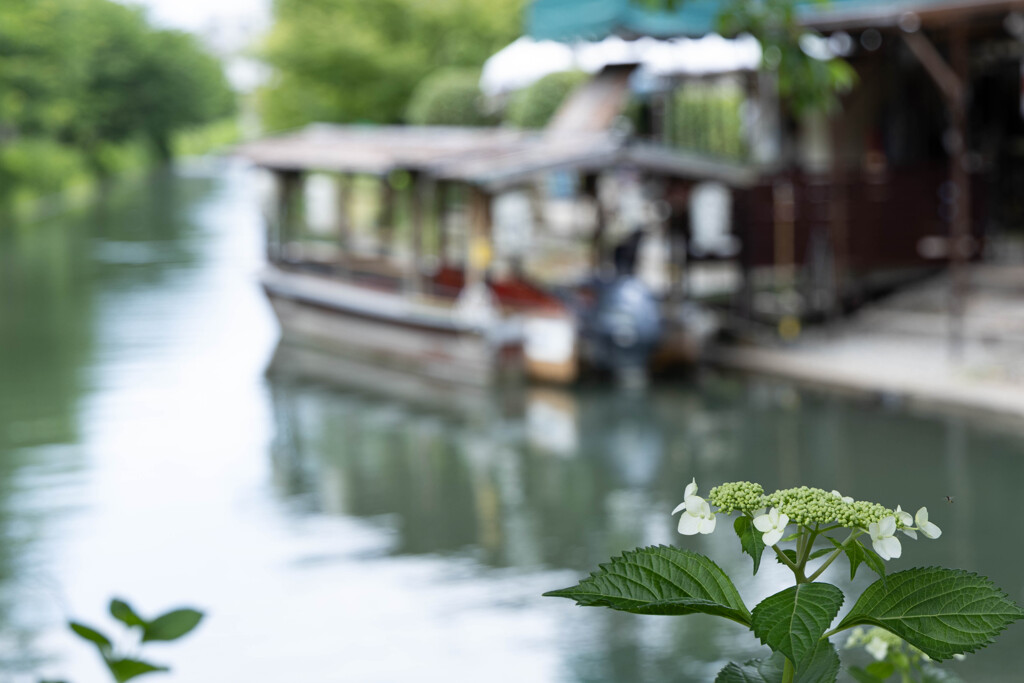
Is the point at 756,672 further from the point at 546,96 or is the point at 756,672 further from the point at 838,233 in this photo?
the point at 546,96

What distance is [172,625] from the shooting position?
2645 mm

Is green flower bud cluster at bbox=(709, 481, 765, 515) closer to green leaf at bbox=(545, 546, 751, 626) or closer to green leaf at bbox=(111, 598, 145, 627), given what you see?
green leaf at bbox=(545, 546, 751, 626)

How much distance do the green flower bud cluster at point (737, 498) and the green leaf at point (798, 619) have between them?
14cm

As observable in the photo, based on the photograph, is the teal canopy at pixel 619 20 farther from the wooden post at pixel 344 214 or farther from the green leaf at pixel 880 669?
the green leaf at pixel 880 669

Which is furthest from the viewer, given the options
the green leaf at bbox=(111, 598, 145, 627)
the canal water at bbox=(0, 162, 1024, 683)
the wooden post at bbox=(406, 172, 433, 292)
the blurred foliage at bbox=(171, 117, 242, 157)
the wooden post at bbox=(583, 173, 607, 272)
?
the blurred foliage at bbox=(171, 117, 242, 157)

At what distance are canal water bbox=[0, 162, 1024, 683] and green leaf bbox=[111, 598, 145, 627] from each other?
4.12 m

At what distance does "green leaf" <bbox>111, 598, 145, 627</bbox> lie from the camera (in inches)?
106

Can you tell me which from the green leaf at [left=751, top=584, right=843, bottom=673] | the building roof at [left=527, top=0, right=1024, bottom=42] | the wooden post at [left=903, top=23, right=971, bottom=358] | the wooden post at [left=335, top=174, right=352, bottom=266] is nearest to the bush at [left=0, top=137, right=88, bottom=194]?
the wooden post at [left=335, top=174, right=352, bottom=266]

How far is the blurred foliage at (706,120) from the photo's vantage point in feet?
71.9

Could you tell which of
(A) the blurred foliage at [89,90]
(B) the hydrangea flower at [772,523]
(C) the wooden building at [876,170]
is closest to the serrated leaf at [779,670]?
(B) the hydrangea flower at [772,523]

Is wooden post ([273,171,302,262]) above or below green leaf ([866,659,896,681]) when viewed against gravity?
above

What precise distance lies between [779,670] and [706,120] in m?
21.1

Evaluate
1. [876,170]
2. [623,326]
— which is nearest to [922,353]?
[876,170]

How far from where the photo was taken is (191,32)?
233ft
